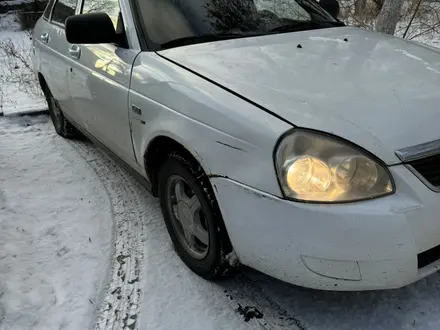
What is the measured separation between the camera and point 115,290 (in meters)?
2.60

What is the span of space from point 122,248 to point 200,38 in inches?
55.4

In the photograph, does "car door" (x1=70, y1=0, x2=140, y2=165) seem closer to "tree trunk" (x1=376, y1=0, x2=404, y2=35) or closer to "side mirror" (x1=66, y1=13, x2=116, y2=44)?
"side mirror" (x1=66, y1=13, x2=116, y2=44)

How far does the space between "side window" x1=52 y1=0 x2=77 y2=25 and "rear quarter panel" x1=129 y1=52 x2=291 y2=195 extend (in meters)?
1.72

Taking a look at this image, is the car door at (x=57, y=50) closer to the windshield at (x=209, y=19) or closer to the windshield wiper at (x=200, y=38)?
the windshield at (x=209, y=19)

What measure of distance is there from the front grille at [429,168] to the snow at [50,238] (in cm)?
174

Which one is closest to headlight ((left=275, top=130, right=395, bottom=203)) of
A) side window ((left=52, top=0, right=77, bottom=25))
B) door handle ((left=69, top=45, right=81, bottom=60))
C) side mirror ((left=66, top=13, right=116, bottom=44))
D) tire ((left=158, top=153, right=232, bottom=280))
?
tire ((left=158, top=153, right=232, bottom=280))

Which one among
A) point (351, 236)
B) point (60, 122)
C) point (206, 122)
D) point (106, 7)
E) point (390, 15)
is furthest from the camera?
point (390, 15)

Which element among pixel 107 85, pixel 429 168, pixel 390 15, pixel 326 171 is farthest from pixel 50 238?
pixel 390 15

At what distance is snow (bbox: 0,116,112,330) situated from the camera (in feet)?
8.10

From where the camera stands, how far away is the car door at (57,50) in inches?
152

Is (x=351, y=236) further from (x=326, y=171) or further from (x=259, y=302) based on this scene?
(x=259, y=302)

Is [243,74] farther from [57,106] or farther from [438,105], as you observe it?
[57,106]

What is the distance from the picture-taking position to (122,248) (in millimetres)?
2977

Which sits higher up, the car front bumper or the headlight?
the headlight
